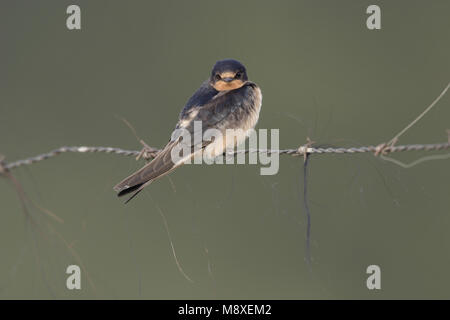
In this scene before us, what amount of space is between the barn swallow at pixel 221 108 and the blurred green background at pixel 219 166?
5.18 feet

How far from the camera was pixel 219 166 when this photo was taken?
982 centimetres

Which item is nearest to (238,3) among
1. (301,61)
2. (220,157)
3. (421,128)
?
(301,61)

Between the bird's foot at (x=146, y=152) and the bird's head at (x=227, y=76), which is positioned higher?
the bird's head at (x=227, y=76)

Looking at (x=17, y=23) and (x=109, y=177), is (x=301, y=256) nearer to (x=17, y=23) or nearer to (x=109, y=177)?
(x=109, y=177)

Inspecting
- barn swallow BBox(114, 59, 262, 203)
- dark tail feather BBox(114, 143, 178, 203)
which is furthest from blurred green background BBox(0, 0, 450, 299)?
dark tail feather BBox(114, 143, 178, 203)

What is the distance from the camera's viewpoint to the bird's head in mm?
4742

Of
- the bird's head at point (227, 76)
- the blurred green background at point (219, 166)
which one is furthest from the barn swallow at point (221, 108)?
the blurred green background at point (219, 166)

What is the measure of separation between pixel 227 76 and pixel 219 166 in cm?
510

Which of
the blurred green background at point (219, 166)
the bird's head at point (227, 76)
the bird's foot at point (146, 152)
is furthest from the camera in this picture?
the blurred green background at point (219, 166)

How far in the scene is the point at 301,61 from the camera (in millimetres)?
14188

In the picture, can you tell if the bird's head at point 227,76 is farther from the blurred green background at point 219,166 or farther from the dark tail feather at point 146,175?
the blurred green background at point 219,166

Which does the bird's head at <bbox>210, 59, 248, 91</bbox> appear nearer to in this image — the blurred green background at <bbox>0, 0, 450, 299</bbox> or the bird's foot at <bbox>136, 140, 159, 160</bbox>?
the bird's foot at <bbox>136, 140, 159, 160</bbox>

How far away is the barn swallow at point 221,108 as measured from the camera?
4.31m

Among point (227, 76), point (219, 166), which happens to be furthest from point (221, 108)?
point (219, 166)
